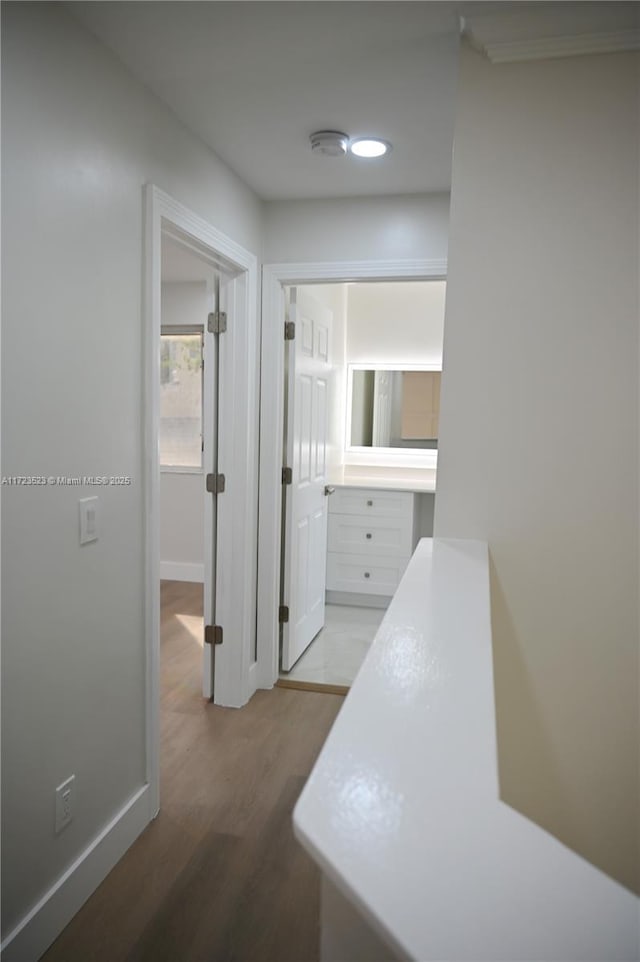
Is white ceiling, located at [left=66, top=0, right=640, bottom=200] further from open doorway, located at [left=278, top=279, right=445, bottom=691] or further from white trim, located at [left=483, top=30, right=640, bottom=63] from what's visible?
open doorway, located at [left=278, top=279, right=445, bottom=691]

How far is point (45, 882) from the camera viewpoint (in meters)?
1.70

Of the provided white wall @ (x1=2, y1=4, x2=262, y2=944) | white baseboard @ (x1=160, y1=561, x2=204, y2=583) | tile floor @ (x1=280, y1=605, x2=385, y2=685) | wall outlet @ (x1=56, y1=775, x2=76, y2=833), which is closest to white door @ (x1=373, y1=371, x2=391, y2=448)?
tile floor @ (x1=280, y1=605, x2=385, y2=685)

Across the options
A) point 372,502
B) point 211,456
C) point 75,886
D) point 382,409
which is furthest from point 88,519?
point 382,409

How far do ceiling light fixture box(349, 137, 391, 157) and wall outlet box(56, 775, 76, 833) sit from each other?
90.5 inches

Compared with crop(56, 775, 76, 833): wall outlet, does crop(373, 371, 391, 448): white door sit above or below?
above

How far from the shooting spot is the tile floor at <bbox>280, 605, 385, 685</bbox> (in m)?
3.52

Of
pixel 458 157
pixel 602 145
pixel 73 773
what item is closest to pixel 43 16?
pixel 458 157

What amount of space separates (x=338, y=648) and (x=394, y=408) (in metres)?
2.01

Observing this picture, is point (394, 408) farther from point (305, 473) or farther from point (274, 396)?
point (274, 396)

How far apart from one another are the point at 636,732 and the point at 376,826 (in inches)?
58.1

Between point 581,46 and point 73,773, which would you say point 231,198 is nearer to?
point 581,46

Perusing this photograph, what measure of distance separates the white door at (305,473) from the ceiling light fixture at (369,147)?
0.94 m

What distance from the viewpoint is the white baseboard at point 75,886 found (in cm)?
161

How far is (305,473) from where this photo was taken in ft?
11.9
